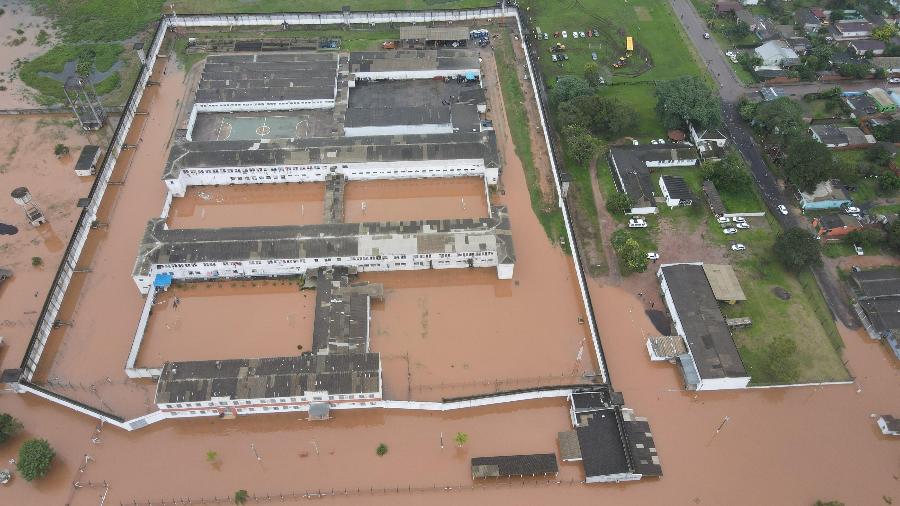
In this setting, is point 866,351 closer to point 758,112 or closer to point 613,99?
point 758,112

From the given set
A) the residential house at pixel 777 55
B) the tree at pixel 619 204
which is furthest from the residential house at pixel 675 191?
the residential house at pixel 777 55

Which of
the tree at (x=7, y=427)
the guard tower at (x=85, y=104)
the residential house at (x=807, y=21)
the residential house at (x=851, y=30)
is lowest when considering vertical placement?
the tree at (x=7, y=427)

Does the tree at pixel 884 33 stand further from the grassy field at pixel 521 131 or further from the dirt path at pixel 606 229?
the grassy field at pixel 521 131

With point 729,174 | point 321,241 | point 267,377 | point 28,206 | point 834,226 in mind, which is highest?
point 28,206

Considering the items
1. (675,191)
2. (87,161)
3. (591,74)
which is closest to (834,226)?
(675,191)

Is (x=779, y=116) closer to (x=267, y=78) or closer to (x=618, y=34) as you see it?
(x=618, y=34)

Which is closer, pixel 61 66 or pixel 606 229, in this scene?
pixel 606 229

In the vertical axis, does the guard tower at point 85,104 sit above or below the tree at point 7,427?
above

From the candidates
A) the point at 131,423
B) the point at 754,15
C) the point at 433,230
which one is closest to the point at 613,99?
the point at 433,230
